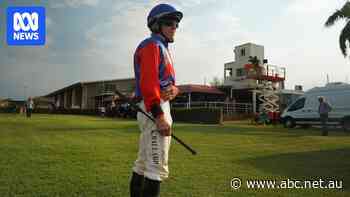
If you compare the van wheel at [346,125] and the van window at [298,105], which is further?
the van window at [298,105]

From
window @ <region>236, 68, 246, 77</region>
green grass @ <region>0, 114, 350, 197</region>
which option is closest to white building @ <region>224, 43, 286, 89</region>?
window @ <region>236, 68, 246, 77</region>

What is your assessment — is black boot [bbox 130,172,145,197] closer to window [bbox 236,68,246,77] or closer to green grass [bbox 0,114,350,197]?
green grass [bbox 0,114,350,197]

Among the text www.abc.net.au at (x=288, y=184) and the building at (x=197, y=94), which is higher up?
the building at (x=197, y=94)

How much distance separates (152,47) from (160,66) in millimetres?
184

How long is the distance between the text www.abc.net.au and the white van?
48.3 feet

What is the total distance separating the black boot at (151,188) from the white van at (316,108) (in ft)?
58.8

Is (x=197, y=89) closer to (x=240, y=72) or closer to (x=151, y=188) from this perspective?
(x=240, y=72)

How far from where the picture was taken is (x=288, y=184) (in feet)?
16.9

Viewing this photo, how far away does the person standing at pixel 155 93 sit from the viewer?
288 centimetres

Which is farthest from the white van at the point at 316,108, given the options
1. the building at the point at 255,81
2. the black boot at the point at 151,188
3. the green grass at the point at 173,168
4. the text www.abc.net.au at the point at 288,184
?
the black boot at the point at 151,188

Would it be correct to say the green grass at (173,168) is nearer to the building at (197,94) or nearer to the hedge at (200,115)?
the hedge at (200,115)

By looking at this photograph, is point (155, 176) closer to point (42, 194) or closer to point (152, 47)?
point (152, 47)

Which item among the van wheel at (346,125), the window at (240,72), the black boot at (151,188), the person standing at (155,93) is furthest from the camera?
the window at (240,72)

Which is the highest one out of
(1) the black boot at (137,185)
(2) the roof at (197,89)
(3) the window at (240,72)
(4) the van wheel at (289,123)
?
(3) the window at (240,72)
